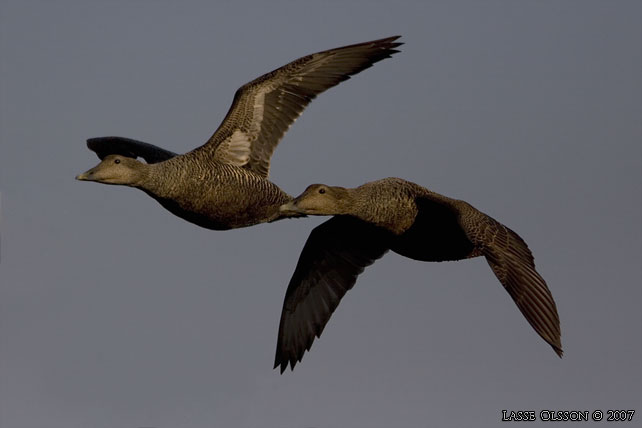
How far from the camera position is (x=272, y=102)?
18.2 m

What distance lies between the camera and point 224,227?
17547 millimetres

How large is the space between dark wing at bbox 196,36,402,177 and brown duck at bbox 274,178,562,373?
1473 millimetres

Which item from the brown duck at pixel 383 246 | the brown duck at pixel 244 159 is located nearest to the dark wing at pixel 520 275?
the brown duck at pixel 383 246

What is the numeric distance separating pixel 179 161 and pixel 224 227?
1075mm

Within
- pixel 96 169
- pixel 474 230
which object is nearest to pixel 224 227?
pixel 96 169

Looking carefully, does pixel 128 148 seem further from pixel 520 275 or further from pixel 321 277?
pixel 520 275

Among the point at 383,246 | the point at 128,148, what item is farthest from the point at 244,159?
the point at 128,148

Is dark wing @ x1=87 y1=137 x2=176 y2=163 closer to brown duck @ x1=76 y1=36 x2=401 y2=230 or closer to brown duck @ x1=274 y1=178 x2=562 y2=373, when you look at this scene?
brown duck @ x1=76 y1=36 x2=401 y2=230

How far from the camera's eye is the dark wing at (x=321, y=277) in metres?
18.2

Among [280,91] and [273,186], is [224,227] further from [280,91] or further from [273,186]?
[280,91]

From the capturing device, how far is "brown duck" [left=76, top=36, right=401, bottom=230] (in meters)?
17.2

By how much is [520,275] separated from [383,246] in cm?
343

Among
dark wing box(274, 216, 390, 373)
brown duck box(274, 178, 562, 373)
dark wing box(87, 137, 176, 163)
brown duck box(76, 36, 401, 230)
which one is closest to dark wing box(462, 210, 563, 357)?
brown duck box(274, 178, 562, 373)

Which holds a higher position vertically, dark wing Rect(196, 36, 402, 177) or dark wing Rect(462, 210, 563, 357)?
dark wing Rect(196, 36, 402, 177)
